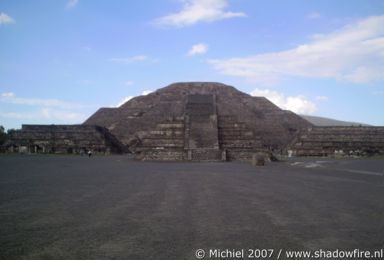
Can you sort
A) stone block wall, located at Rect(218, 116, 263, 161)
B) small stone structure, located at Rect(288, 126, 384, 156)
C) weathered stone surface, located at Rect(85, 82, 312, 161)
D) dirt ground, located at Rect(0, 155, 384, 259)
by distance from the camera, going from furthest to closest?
small stone structure, located at Rect(288, 126, 384, 156)
weathered stone surface, located at Rect(85, 82, 312, 161)
stone block wall, located at Rect(218, 116, 263, 161)
dirt ground, located at Rect(0, 155, 384, 259)

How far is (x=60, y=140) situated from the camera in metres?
44.9

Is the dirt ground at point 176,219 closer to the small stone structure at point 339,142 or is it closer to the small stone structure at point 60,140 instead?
the small stone structure at point 339,142

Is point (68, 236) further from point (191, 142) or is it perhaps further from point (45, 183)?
point (191, 142)

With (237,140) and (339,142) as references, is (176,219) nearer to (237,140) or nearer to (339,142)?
(237,140)

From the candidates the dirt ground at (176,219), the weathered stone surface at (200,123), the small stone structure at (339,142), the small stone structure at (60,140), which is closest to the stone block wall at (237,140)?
the weathered stone surface at (200,123)

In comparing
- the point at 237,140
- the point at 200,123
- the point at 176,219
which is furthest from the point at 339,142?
the point at 176,219

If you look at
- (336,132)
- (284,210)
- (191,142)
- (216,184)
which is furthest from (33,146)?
(284,210)

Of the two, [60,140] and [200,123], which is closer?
[200,123]

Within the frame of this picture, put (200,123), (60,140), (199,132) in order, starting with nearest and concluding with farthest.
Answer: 1. (199,132)
2. (200,123)
3. (60,140)

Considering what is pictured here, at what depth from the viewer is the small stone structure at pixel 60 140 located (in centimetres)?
4409

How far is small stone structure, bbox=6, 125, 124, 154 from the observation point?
4409cm

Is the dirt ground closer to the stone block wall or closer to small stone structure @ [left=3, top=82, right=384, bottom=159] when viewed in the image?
small stone structure @ [left=3, top=82, right=384, bottom=159]

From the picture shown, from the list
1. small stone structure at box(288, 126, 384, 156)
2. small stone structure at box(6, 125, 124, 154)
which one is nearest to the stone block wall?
small stone structure at box(288, 126, 384, 156)

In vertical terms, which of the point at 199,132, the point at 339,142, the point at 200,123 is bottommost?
the point at 339,142
